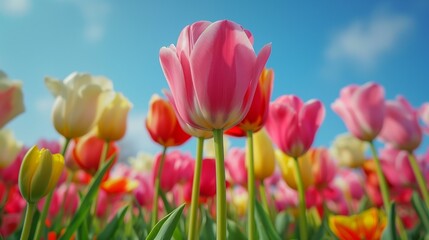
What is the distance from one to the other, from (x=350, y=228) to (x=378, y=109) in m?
0.45

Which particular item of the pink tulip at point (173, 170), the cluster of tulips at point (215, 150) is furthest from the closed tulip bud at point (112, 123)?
the pink tulip at point (173, 170)

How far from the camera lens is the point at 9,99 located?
106 centimetres

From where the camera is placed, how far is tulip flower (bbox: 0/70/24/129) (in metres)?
1.05

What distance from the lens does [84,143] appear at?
4.73 feet

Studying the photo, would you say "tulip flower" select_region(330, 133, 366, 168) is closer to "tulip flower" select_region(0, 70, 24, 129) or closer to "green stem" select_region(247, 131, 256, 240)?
"green stem" select_region(247, 131, 256, 240)

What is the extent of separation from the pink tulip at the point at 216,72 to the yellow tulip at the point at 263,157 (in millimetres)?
654

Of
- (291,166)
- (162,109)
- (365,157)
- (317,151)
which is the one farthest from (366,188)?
(162,109)

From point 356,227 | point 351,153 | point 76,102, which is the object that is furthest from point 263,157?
point 351,153

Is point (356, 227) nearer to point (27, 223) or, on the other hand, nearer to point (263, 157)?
point (263, 157)

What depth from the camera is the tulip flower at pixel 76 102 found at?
42.2 inches

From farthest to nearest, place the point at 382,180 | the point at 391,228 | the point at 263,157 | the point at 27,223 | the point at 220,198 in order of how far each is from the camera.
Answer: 1. the point at 263,157
2. the point at 382,180
3. the point at 391,228
4. the point at 27,223
5. the point at 220,198

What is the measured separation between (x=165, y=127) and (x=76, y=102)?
0.86ft

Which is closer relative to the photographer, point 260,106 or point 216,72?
point 216,72

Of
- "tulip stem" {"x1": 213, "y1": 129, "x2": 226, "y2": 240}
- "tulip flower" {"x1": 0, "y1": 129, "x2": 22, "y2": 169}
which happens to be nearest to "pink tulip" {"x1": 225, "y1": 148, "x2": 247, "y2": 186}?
"tulip flower" {"x1": 0, "y1": 129, "x2": 22, "y2": 169}
